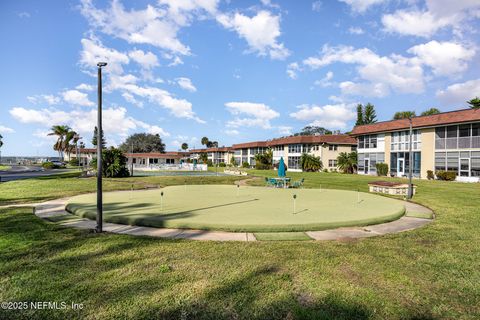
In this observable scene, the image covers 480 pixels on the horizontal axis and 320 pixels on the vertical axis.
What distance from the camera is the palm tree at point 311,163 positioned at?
48.9 m

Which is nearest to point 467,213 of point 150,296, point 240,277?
point 240,277

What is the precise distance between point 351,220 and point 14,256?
9314mm

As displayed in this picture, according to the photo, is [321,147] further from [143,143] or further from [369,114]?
[143,143]

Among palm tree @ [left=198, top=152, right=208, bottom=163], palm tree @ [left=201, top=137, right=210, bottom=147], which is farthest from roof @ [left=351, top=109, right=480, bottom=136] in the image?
palm tree @ [left=201, top=137, right=210, bottom=147]

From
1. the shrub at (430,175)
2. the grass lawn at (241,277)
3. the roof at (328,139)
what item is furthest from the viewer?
the roof at (328,139)

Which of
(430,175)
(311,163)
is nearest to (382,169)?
(430,175)

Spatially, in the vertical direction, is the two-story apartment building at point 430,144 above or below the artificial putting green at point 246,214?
above

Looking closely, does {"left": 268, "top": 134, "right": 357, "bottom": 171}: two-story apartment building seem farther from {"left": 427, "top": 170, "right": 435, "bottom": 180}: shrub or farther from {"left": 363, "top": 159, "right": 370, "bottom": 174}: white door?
{"left": 427, "top": 170, "right": 435, "bottom": 180}: shrub

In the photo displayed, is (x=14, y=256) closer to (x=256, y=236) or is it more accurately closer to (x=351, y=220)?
(x=256, y=236)

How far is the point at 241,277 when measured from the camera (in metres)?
4.93

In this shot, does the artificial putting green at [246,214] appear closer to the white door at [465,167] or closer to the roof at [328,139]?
the white door at [465,167]

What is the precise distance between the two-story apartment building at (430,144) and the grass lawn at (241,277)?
28.8m

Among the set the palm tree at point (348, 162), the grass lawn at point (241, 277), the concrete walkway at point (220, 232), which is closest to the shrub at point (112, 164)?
the concrete walkway at point (220, 232)

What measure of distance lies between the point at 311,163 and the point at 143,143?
78.5m
